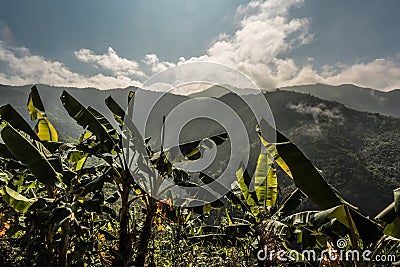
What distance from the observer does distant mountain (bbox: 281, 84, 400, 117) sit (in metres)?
172

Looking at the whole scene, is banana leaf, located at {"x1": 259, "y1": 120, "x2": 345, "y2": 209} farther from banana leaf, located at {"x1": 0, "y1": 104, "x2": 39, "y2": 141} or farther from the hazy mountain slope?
the hazy mountain slope

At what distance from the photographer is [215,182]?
3.50m

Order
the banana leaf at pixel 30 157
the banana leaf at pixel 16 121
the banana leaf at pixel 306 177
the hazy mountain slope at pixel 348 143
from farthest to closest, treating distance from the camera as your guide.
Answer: the hazy mountain slope at pixel 348 143, the banana leaf at pixel 16 121, the banana leaf at pixel 30 157, the banana leaf at pixel 306 177

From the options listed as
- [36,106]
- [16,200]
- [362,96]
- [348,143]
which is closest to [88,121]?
[16,200]

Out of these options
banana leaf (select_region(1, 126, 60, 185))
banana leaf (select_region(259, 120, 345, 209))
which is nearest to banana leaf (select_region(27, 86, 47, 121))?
banana leaf (select_region(1, 126, 60, 185))

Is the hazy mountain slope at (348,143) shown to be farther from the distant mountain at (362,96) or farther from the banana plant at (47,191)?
the distant mountain at (362,96)

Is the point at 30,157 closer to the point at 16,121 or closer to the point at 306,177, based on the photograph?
the point at 16,121

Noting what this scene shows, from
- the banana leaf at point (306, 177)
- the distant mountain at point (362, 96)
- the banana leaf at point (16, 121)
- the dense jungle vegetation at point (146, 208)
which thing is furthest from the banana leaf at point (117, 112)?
the distant mountain at point (362, 96)

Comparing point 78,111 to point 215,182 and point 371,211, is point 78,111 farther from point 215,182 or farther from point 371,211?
point 371,211

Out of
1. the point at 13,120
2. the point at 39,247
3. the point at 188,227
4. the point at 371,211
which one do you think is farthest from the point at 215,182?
the point at 371,211

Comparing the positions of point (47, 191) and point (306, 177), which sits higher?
point (47, 191)

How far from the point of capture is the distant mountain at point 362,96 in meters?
172

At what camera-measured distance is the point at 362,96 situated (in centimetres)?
17838

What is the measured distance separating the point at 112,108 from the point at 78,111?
0.60 metres
